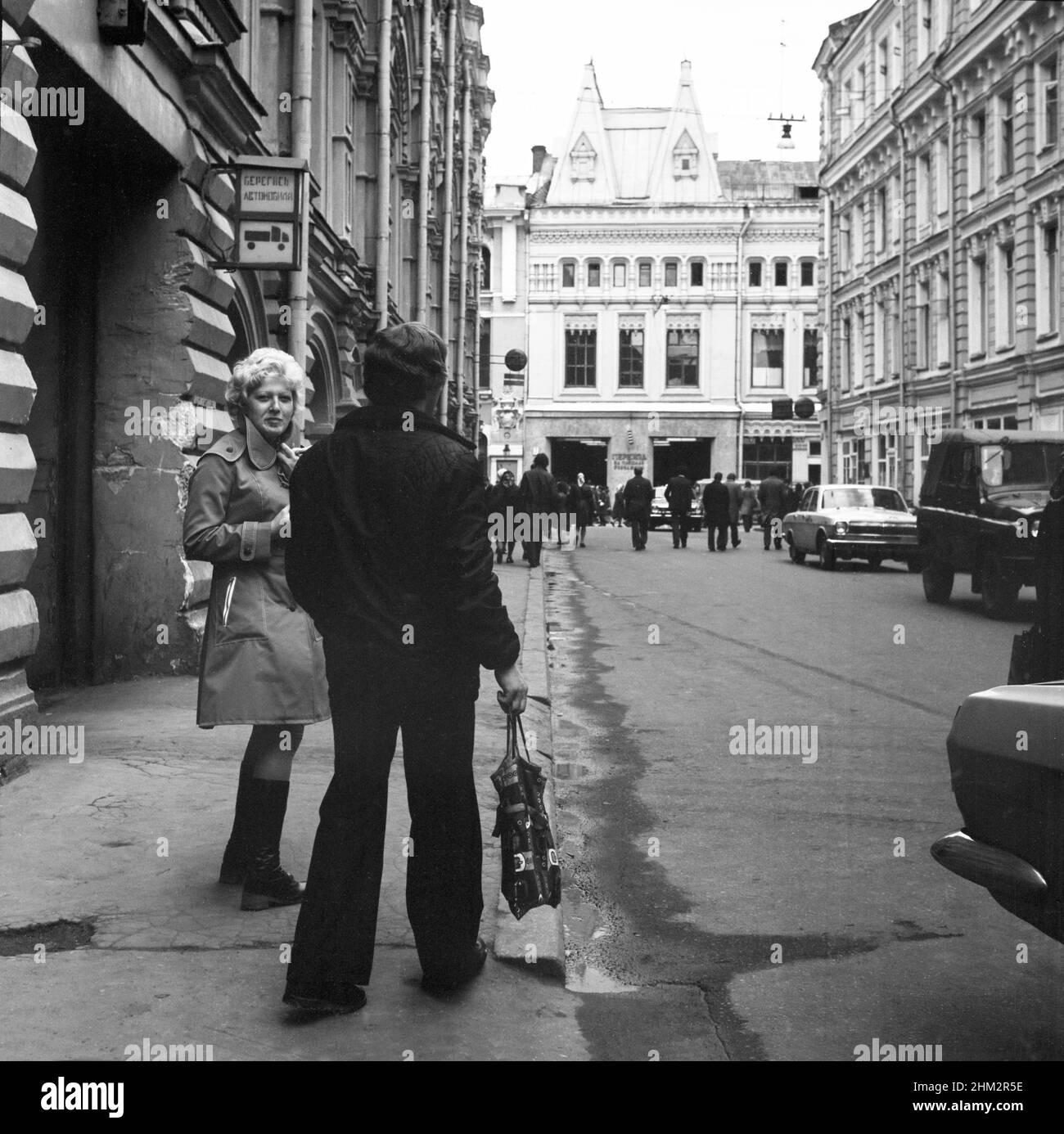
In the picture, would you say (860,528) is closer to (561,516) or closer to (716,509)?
(716,509)

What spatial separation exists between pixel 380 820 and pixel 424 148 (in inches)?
954

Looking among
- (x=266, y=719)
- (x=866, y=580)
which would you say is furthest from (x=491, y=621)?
(x=866, y=580)

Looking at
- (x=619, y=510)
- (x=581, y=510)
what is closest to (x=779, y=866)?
(x=581, y=510)

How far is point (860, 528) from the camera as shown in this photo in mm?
25719

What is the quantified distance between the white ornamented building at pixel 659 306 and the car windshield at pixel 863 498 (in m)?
34.2

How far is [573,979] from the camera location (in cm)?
482

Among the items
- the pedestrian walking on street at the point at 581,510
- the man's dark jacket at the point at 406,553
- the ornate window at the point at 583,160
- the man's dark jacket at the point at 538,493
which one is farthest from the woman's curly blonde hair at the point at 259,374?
the ornate window at the point at 583,160

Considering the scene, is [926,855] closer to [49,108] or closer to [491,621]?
[491,621]

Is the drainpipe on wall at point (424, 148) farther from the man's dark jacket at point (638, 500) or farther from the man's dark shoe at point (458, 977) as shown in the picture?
the man's dark shoe at point (458, 977)

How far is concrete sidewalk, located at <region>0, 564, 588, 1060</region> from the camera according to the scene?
404 centimetres

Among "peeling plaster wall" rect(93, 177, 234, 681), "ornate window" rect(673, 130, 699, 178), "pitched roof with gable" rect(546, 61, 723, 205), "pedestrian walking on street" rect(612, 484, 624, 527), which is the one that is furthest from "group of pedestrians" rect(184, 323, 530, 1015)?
"ornate window" rect(673, 130, 699, 178)

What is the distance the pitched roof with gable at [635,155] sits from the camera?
205 ft

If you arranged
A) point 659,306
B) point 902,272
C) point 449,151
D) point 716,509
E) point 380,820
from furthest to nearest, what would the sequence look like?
point 659,306 < point 902,272 < point 716,509 < point 449,151 < point 380,820

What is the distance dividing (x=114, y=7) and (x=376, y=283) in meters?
13.1
